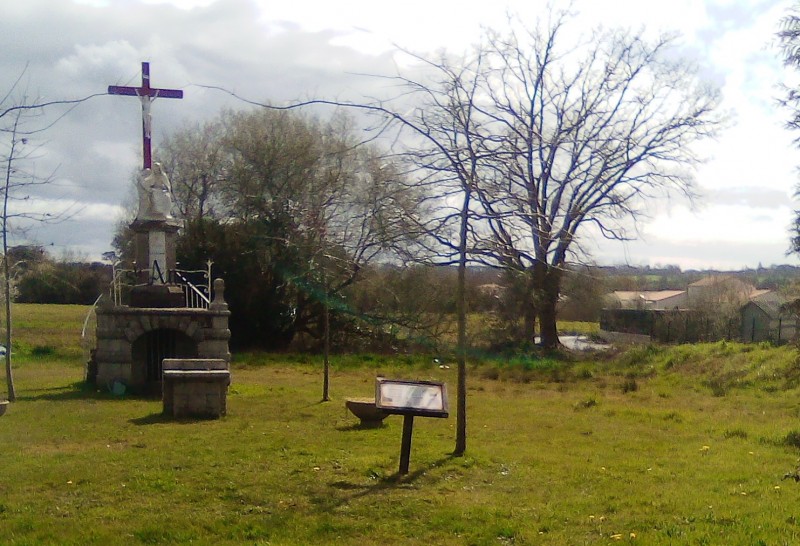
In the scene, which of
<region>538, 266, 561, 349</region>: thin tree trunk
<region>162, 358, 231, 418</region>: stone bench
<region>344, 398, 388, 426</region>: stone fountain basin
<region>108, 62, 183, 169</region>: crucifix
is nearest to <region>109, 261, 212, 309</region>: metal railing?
<region>108, 62, 183, 169</region>: crucifix

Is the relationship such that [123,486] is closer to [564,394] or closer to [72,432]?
[72,432]

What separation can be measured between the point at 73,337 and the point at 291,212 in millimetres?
11356

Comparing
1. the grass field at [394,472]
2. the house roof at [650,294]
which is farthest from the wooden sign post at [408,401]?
the house roof at [650,294]

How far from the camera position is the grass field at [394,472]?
6488 millimetres

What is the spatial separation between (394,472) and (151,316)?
10668mm

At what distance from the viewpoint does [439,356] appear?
29406 mm

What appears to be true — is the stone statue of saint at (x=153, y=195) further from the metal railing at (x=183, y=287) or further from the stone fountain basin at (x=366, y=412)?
the stone fountain basin at (x=366, y=412)

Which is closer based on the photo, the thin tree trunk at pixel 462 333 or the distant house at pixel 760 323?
the thin tree trunk at pixel 462 333

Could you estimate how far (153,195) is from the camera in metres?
19.8

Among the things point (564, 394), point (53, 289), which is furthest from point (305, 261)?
point (53, 289)

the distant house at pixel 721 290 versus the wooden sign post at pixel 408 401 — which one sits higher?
the distant house at pixel 721 290

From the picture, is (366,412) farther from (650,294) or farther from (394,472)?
(650,294)

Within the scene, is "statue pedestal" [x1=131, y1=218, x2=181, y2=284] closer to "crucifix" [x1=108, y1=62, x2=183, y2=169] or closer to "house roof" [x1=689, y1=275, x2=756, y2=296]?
"crucifix" [x1=108, y1=62, x2=183, y2=169]

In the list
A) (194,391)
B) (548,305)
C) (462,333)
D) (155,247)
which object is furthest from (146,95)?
(548,305)
